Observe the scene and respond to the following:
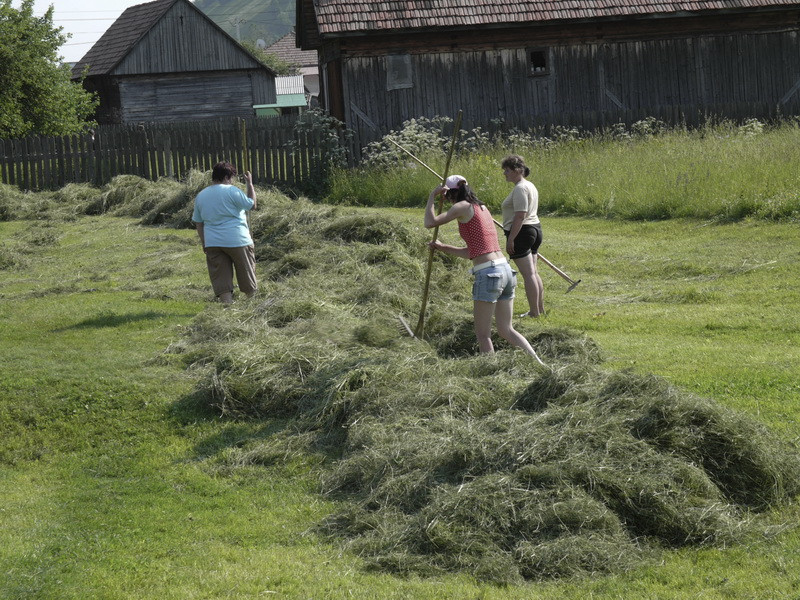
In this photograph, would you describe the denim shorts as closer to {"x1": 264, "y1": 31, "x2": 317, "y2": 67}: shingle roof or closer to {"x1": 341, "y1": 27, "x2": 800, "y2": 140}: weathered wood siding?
{"x1": 341, "y1": 27, "x2": 800, "y2": 140}: weathered wood siding

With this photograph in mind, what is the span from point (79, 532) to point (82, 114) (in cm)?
3056

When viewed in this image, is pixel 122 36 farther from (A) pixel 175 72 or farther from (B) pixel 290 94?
(B) pixel 290 94

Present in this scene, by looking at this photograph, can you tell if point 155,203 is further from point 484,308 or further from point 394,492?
point 394,492

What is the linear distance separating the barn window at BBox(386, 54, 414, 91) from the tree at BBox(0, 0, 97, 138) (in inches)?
476

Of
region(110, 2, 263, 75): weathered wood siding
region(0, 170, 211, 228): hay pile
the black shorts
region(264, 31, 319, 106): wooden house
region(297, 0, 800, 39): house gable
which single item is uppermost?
region(264, 31, 319, 106): wooden house

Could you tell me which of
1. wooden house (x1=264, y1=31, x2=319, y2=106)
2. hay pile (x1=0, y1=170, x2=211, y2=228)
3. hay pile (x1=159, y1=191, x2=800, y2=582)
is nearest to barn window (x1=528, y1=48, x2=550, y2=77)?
hay pile (x1=0, y1=170, x2=211, y2=228)

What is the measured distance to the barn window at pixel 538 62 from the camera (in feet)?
77.8

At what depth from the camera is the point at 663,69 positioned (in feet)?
79.3

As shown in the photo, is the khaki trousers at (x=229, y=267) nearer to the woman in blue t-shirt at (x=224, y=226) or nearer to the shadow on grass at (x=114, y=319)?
the woman in blue t-shirt at (x=224, y=226)

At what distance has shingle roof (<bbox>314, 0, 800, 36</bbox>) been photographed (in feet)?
71.1

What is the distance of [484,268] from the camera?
7762 mm

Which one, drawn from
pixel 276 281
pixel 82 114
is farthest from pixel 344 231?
pixel 82 114

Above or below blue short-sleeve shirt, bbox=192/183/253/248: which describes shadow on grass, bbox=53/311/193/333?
below

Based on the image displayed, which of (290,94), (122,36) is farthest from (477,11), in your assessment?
(290,94)
